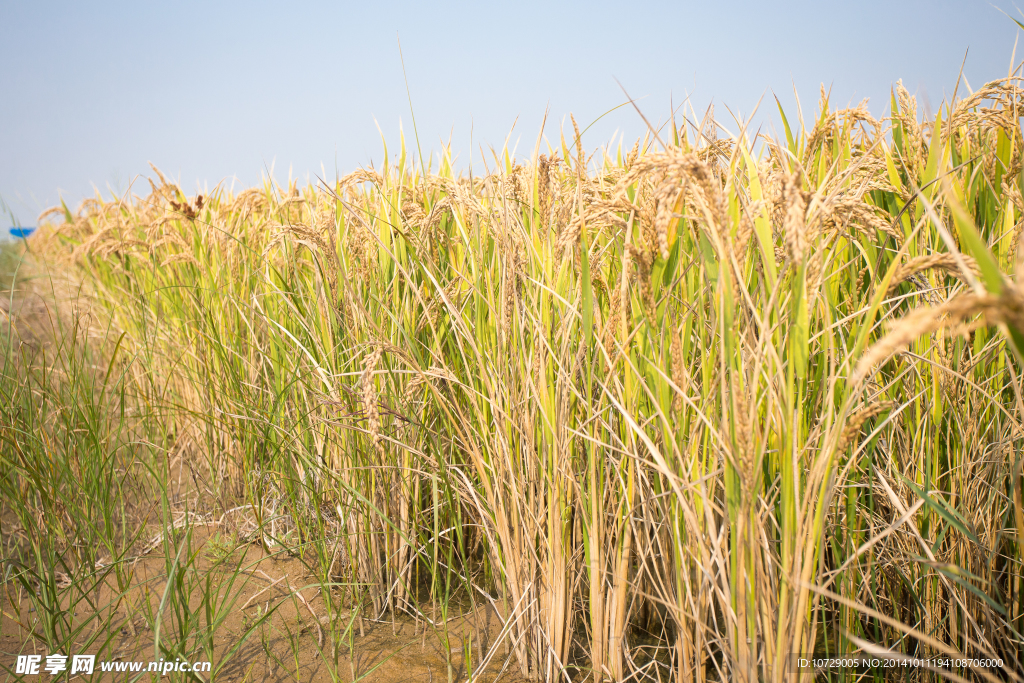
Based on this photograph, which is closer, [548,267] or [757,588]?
[757,588]

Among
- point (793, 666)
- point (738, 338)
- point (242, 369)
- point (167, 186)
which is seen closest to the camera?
point (793, 666)

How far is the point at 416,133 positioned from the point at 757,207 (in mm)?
1032

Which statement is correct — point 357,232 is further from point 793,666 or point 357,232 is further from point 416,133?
point 793,666

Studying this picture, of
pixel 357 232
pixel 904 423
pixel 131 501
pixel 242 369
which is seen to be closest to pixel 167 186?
pixel 242 369

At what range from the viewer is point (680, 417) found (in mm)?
1008

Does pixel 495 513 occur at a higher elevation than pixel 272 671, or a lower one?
higher

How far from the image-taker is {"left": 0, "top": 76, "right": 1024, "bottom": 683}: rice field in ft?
2.82

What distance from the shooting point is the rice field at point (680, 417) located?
860mm

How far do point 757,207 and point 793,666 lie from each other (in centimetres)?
74

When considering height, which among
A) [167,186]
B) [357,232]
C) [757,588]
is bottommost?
[757,588]

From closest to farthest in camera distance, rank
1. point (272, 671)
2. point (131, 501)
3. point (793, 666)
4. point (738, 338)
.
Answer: point (793, 666)
point (738, 338)
point (272, 671)
point (131, 501)

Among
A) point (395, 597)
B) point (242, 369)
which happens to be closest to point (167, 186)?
point (242, 369)

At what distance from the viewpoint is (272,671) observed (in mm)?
1508

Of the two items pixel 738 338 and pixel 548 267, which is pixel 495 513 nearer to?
pixel 548 267
